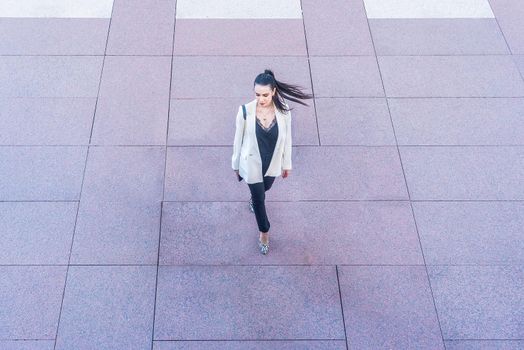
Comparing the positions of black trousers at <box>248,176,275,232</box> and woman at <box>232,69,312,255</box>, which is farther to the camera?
black trousers at <box>248,176,275,232</box>

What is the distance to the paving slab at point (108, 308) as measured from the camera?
202 inches

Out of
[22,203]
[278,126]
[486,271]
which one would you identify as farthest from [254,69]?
[486,271]

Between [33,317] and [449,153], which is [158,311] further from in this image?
[449,153]

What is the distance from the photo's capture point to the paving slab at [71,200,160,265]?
5656 millimetres

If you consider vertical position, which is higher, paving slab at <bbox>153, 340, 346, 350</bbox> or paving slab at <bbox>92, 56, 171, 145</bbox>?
paving slab at <bbox>92, 56, 171, 145</bbox>

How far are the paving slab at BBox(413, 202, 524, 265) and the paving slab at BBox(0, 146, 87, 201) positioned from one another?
384cm

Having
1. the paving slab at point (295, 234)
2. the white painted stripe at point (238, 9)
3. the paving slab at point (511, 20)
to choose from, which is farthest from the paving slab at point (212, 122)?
the paving slab at point (511, 20)

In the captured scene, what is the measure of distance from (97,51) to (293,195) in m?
3.47

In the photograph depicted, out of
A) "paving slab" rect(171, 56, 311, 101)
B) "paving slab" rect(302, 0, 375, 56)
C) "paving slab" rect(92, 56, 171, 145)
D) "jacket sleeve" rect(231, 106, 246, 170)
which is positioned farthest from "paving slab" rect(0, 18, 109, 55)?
"jacket sleeve" rect(231, 106, 246, 170)

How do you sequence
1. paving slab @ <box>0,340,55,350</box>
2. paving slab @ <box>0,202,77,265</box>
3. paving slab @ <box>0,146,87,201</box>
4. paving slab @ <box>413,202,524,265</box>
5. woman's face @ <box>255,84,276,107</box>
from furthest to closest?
paving slab @ <box>0,146,87,201</box>, paving slab @ <box>413,202,524,265</box>, paving slab @ <box>0,202,77,265</box>, paving slab @ <box>0,340,55,350</box>, woman's face @ <box>255,84,276,107</box>

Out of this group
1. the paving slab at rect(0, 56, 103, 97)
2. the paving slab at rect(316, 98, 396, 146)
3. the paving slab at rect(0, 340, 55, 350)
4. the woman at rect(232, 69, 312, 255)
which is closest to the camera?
the woman at rect(232, 69, 312, 255)

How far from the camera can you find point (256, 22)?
317 inches

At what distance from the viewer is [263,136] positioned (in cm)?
490

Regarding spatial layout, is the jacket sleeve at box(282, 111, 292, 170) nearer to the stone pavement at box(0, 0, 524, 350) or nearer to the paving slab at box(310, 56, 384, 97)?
the stone pavement at box(0, 0, 524, 350)
